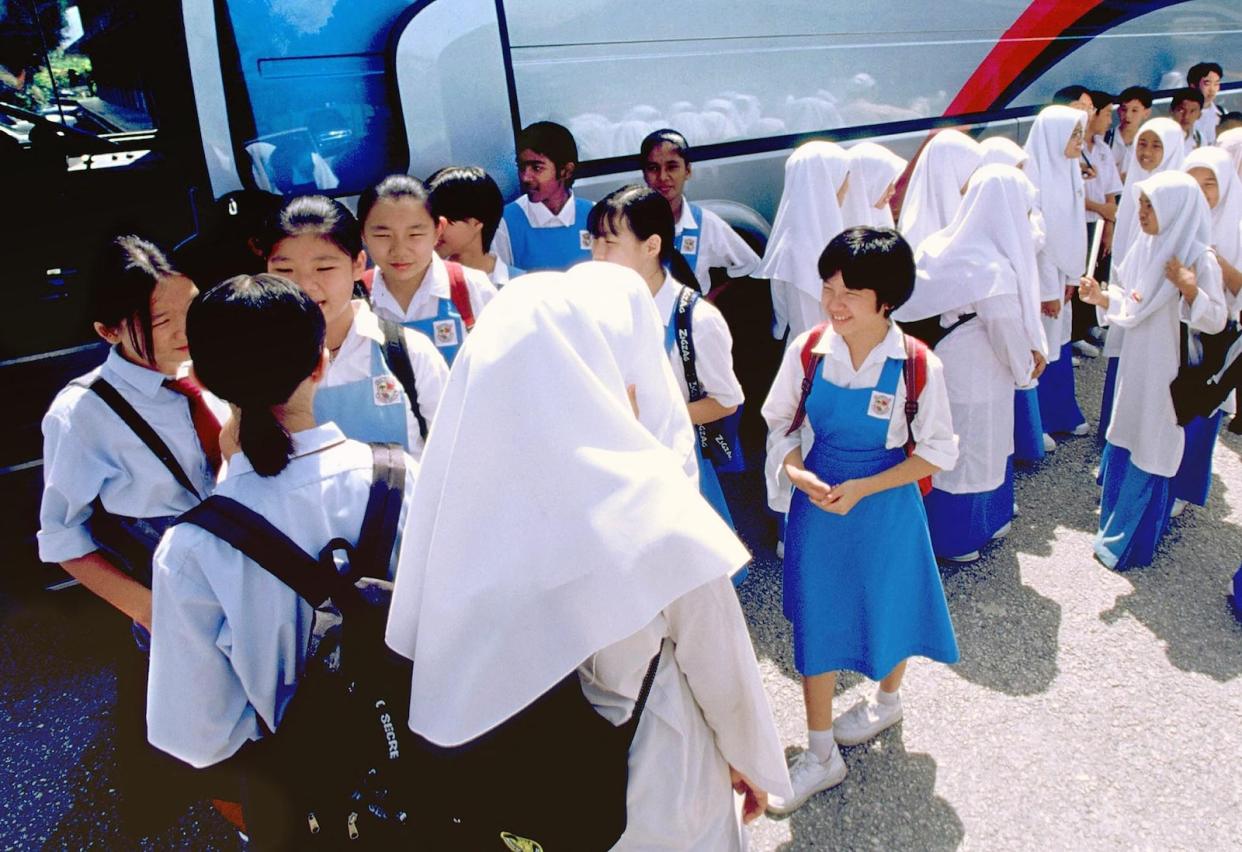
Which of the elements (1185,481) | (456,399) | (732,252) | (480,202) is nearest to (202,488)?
(456,399)

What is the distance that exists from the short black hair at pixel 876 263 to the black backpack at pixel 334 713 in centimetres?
142

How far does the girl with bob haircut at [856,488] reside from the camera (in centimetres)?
209

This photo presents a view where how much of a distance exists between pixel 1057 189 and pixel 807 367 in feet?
9.66

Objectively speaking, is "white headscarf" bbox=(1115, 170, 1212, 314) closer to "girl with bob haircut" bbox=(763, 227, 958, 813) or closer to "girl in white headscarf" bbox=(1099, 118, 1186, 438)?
"girl in white headscarf" bbox=(1099, 118, 1186, 438)

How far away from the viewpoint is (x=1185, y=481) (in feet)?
11.1

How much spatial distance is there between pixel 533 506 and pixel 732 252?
8.97 feet

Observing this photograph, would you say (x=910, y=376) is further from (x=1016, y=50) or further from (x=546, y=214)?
(x=1016, y=50)

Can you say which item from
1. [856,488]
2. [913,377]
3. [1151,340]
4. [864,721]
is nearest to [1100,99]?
[1151,340]

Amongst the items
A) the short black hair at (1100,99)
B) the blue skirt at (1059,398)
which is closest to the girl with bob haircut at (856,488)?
the blue skirt at (1059,398)

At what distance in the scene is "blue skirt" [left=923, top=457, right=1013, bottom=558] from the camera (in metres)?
3.27

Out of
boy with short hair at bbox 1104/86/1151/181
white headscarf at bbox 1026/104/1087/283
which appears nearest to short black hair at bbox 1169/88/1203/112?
boy with short hair at bbox 1104/86/1151/181

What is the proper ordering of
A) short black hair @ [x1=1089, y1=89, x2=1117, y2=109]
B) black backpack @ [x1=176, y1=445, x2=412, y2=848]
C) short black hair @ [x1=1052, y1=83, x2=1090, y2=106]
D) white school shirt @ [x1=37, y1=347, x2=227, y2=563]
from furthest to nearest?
short black hair @ [x1=1089, y1=89, x2=1117, y2=109], short black hair @ [x1=1052, y1=83, x2=1090, y2=106], white school shirt @ [x1=37, y1=347, x2=227, y2=563], black backpack @ [x1=176, y1=445, x2=412, y2=848]

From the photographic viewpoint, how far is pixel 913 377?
2.12 m

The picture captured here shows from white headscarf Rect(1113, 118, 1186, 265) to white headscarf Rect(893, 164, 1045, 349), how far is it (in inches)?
20.1
